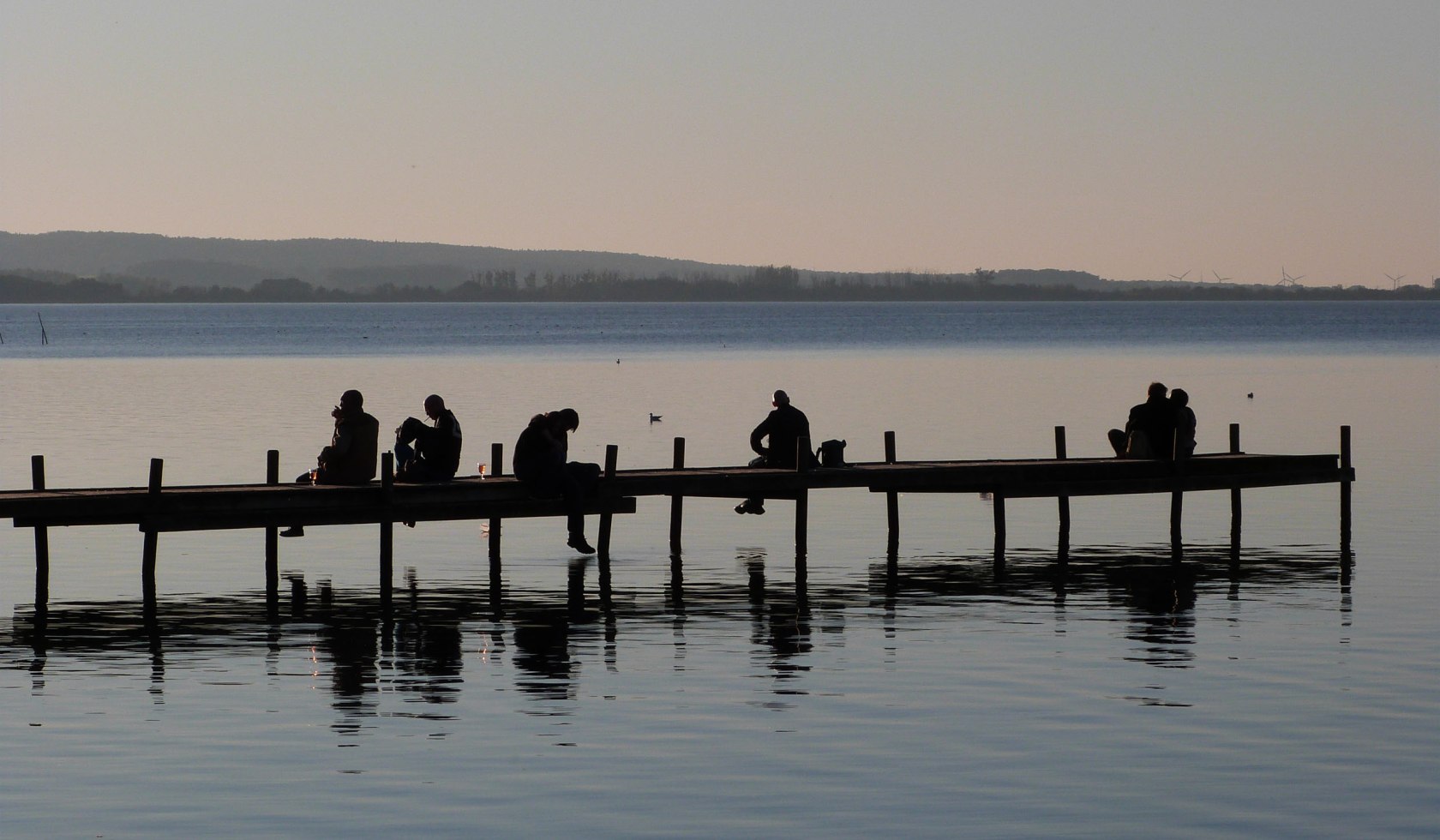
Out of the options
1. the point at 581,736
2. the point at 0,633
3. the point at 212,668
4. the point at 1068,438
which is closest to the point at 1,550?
the point at 0,633

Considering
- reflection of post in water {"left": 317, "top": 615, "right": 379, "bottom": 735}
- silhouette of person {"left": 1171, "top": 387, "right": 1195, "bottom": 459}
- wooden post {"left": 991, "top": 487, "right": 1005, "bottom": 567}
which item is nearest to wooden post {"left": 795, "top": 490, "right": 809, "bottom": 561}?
wooden post {"left": 991, "top": 487, "right": 1005, "bottom": 567}

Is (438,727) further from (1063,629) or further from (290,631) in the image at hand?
(1063,629)

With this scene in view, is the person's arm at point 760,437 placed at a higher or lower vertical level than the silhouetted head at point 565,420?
lower

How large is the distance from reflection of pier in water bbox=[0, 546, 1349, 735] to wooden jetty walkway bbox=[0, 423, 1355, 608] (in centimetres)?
84

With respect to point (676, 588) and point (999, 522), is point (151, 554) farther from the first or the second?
point (999, 522)

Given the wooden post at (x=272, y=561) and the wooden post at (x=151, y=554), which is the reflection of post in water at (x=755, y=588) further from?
the wooden post at (x=151, y=554)

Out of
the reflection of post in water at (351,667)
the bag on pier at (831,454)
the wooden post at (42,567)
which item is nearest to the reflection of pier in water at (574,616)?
the reflection of post in water at (351,667)

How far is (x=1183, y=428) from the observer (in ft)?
105

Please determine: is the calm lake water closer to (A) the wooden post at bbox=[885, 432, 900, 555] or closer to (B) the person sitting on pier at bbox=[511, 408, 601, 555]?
(A) the wooden post at bbox=[885, 432, 900, 555]

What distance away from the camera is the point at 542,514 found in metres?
27.3

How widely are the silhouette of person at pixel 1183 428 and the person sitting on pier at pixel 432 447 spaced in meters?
11.9

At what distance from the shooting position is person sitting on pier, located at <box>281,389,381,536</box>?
2633 centimetres

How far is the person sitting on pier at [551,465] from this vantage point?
2720 centimetres

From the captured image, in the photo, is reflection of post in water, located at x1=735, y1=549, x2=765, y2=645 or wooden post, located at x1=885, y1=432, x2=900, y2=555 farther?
wooden post, located at x1=885, y1=432, x2=900, y2=555
